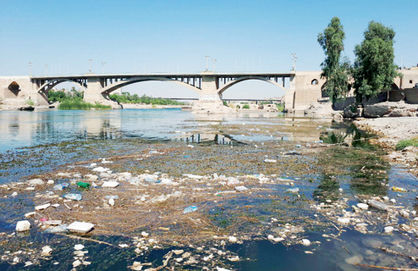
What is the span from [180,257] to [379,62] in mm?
39854

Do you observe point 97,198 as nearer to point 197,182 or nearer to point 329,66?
point 197,182

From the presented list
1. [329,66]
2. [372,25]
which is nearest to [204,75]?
[329,66]

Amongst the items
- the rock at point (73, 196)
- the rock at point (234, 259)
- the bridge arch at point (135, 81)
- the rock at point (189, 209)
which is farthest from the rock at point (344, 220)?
the bridge arch at point (135, 81)

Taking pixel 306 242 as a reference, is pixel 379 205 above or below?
above

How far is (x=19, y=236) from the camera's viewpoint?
388 cm

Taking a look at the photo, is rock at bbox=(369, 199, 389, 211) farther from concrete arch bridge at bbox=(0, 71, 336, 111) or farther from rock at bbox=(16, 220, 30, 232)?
concrete arch bridge at bbox=(0, 71, 336, 111)

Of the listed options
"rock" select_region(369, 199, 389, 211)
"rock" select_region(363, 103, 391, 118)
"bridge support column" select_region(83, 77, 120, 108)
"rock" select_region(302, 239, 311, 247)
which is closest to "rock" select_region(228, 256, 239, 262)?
"rock" select_region(302, 239, 311, 247)

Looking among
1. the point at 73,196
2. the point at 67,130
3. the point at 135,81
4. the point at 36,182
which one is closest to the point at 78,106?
the point at 135,81

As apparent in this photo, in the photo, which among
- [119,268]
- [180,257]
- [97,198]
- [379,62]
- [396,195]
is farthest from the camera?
[379,62]

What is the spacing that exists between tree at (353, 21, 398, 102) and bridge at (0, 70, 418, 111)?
16509 mm

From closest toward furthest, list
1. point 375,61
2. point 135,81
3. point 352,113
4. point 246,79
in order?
point 375,61 < point 352,113 < point 246,79 < point 135,81

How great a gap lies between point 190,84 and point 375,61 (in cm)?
5576

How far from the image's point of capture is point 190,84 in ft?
276

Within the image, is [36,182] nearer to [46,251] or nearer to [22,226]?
[22,226]
